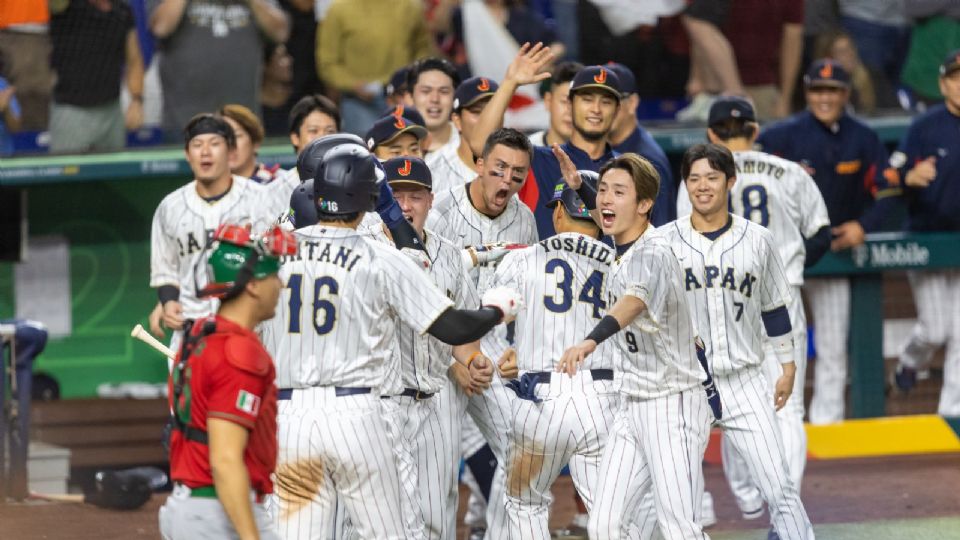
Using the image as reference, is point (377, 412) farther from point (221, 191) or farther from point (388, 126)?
point (221, 191)

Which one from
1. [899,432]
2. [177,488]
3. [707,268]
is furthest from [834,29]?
[177,488]

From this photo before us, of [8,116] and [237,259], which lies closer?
[237,259]

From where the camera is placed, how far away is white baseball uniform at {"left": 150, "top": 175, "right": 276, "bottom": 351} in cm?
791

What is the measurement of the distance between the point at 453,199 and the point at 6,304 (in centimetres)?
443

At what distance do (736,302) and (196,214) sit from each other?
3005 millimetres

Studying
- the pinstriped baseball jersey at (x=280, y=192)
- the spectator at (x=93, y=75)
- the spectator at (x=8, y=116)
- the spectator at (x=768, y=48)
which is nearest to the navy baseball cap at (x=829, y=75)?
the spectator at (x=768, y=48)

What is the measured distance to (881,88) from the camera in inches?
→ 421

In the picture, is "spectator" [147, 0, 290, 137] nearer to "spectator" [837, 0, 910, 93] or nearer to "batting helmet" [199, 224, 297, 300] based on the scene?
"spectator" [837, 0, 910, 93]

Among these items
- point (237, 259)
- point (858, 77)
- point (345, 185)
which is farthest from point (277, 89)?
point (237, 259)

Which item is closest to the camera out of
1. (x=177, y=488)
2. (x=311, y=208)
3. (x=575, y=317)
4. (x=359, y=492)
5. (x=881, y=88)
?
(x=177, y=488)

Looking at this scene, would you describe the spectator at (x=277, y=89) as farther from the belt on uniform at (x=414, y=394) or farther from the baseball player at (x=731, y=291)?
the belt on uniform at (x=414, y=394)

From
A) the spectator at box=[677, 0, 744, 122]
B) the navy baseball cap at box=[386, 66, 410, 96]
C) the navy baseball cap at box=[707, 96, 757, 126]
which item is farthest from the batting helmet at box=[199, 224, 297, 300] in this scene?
the spectator at box=[677, 0, 744, 122]

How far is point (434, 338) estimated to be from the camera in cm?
579

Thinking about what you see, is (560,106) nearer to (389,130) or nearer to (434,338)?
(389,130)
